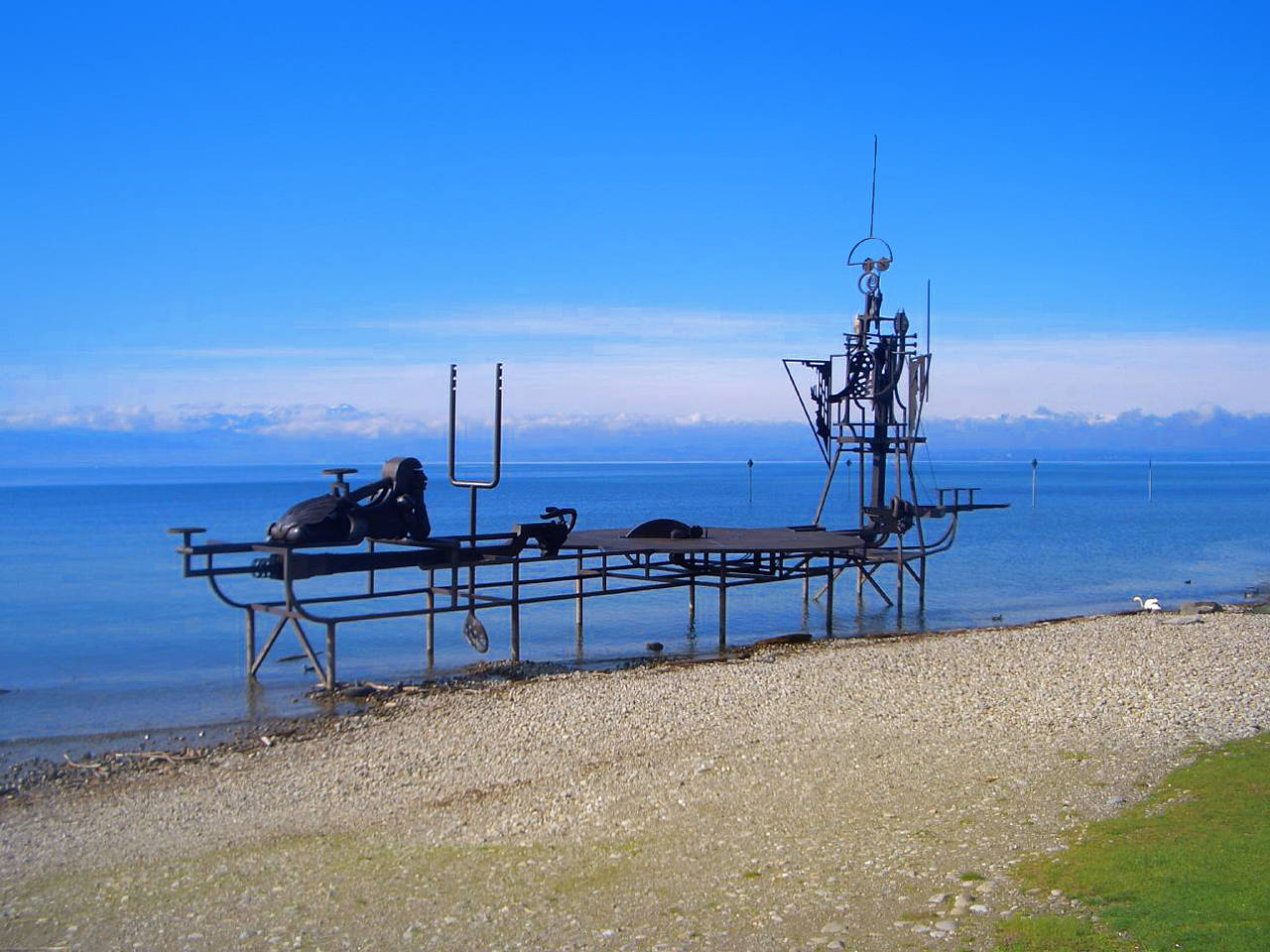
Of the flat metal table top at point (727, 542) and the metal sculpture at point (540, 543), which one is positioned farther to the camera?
the flat metal table top at point (727, 542)

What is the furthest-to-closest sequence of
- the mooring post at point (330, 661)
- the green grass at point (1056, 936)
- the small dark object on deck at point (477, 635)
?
the small dark object on deck at point (477, 635)
the mooring post at point (330, 661)
the green grass at point (1056, 936)

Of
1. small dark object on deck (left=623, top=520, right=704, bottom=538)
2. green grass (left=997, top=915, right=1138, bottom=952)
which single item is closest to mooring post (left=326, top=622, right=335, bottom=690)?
small dark object on deck (left=623, top=520, right=704, bottom=538)

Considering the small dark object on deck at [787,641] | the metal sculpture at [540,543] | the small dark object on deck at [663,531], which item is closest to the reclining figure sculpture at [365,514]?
the metal sculpture at [540,543]

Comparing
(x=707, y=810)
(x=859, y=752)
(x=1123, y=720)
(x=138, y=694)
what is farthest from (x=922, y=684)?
(x=138, y=694)

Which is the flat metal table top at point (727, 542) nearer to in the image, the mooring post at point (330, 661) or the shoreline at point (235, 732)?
the shoreline at point (235, 732)

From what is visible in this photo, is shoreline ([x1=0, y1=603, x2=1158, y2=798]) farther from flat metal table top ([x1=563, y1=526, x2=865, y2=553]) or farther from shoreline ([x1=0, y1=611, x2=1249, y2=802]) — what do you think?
flat metal table top ([x1=563, y1=526, x2=865, y2=553])

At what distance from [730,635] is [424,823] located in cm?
1491

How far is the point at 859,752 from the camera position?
1049 cm

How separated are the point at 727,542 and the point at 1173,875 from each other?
1402cm

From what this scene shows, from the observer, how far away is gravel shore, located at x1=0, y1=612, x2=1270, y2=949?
6.66 metres

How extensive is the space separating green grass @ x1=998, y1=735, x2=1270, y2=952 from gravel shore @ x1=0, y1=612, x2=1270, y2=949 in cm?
30

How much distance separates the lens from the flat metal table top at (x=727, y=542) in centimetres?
1927

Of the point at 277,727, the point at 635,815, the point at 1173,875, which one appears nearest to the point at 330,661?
the point at 277,727

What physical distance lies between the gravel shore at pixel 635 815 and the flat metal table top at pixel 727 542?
4532 mm
